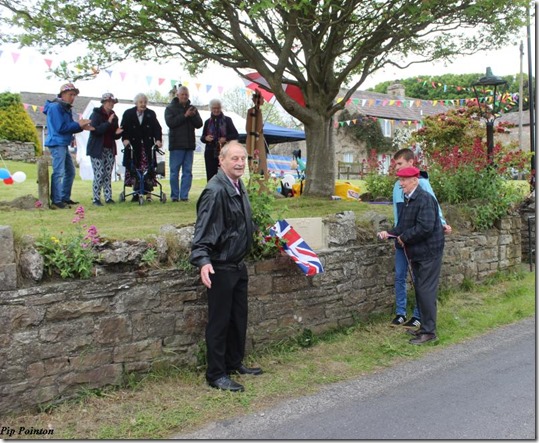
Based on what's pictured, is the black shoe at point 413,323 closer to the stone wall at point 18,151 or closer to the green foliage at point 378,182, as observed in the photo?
the green foliage at point 378,182

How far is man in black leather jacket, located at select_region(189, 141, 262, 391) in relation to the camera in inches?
190

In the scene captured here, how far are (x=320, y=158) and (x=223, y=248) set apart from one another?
255 inches

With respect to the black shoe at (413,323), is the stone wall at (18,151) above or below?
above

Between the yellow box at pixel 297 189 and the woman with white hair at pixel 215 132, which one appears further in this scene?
the yellow box at pixel 297 189

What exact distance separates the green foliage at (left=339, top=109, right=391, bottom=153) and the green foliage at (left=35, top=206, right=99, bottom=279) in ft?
131

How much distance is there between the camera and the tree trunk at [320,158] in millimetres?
10930

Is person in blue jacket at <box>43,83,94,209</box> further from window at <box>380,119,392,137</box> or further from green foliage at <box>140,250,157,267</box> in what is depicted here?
window at <box>380,119,392,137</box>

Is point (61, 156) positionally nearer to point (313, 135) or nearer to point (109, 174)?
point (109, 174)

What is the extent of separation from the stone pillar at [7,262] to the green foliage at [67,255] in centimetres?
27

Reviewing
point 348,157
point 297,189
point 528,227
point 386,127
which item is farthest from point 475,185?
point 386,127

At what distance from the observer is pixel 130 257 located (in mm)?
5043

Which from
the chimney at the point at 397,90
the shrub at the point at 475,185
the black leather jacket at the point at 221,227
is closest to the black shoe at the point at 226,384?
the black leather jacket at the point at 221,227

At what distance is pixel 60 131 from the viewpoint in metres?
8.75

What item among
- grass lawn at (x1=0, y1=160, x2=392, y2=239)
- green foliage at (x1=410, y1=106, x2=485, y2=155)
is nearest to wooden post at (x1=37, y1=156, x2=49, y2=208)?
grass lawn at (x1=0, y1=160, x2=392, y2=239)
